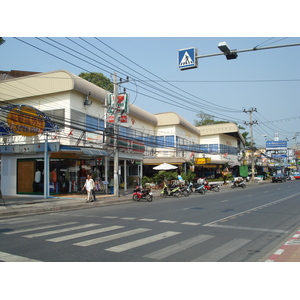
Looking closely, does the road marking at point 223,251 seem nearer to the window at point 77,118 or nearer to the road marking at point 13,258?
the road marking at point 13,258

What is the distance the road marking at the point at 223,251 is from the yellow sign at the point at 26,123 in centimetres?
1701

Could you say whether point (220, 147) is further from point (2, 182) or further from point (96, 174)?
point (2, 182)

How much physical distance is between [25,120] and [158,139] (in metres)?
20.2

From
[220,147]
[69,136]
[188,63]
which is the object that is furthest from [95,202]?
[220,147]

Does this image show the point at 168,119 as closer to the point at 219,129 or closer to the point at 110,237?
the point at 219,129

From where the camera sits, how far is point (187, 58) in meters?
10.1

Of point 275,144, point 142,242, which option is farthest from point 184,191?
point 275,144

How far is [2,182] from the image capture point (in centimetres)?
2434

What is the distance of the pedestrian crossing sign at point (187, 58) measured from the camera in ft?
32.8

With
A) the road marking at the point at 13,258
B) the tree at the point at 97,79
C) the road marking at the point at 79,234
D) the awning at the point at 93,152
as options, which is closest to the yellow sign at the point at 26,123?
the awning at the point at 93,152

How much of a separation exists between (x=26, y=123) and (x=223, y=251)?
59.5 feet

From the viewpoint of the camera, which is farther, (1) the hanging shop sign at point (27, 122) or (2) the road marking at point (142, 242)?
(1) the hanging shop sign at point (27, 122)

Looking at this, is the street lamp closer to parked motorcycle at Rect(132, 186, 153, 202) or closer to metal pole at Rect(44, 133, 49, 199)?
parked motorcycle at Rect(132, 186, 153, 202)

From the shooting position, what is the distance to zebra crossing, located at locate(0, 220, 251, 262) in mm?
6691
